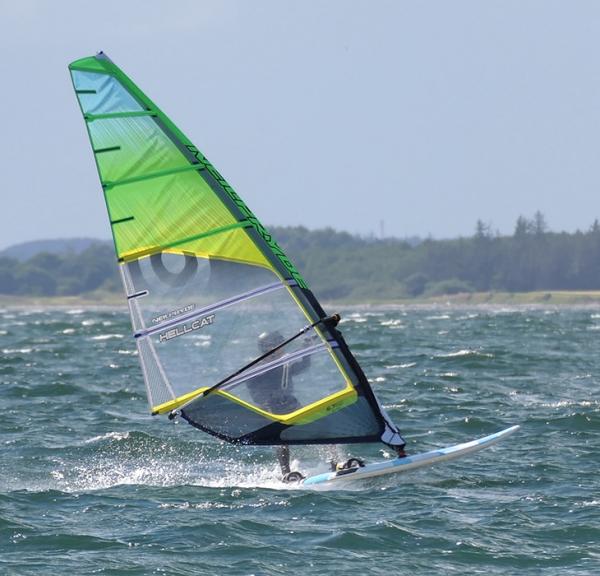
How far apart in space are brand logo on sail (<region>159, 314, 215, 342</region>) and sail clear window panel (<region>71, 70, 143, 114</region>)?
2.14m

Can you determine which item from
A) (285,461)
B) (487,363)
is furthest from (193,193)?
(487,363)

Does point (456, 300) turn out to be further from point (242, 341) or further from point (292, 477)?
point (242, 341)

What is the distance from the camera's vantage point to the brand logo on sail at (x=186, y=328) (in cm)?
1255

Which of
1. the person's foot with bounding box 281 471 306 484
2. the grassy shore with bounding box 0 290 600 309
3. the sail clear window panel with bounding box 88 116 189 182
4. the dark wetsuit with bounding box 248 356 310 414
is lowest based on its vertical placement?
the grassy shore with bounding box 0 290 600 309

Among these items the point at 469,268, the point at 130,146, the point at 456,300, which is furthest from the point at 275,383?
the point at 469,268

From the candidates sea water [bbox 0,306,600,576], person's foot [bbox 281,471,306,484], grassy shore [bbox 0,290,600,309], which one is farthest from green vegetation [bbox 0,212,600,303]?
person's foot [bbox 281,471,306,484]

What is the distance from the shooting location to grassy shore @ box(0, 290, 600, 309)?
13725cm

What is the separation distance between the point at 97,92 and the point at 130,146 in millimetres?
582

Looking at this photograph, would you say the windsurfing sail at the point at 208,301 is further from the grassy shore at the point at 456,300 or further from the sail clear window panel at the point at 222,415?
the grassy shore at the point at 456,300

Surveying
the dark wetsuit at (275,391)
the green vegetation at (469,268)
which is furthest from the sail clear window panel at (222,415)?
the green vegetation at (469,268)

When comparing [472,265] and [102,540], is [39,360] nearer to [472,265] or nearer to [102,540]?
[102,540]

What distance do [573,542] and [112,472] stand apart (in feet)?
17.9

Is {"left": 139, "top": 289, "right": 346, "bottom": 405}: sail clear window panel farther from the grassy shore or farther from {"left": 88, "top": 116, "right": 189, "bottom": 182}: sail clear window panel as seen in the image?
the grassy shore

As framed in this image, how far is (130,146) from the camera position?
12180 millimetres
